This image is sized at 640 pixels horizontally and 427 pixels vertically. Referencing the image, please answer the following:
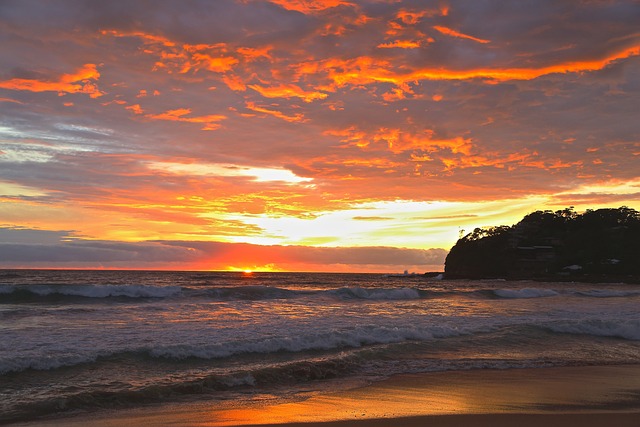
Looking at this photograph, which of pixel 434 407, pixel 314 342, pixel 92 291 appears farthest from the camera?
pixel 92 291

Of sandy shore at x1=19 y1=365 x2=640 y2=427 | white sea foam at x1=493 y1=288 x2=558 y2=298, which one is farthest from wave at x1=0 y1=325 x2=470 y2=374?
white sea foam at x1=493 y1=288 x2=558 y2=298

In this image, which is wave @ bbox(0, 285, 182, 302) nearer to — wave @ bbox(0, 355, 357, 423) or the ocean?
the ocean

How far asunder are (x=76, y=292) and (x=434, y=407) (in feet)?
90.0

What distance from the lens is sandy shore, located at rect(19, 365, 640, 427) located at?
22.3 ft

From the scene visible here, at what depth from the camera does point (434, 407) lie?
7688 millimetres

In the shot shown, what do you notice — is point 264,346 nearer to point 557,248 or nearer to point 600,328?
point 600,328

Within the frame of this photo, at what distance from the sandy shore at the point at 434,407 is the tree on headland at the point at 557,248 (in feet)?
287

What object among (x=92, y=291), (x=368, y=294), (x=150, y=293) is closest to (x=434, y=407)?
(x=368, y=294)

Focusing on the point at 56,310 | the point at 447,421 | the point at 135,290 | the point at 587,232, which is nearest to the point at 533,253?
the point at 587,232

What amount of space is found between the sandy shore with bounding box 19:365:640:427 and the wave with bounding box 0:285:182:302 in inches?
933

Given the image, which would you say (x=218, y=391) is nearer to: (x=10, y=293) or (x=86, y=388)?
(x=86, y=388)

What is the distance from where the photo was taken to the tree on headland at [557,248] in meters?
92.6

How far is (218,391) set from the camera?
883 cm

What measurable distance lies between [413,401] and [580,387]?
3.61 m
